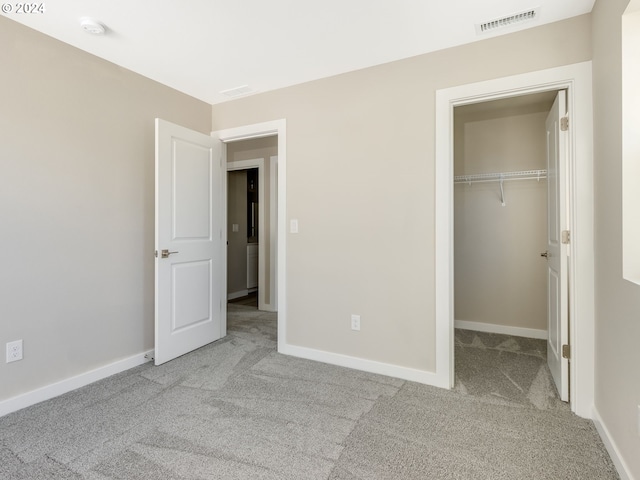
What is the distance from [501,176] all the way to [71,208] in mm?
3884

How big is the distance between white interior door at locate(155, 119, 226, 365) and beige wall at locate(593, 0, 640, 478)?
2.91m

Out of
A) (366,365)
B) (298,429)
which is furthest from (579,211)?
(298,429)

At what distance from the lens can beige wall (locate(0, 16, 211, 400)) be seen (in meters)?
2.13

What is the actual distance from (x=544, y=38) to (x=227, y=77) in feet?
7.51

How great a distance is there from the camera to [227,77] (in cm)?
289

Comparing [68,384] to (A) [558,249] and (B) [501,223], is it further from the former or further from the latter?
(B) [501,223]

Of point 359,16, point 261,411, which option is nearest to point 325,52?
point 359,16

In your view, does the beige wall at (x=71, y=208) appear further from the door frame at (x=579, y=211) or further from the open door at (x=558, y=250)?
the open door at (x=558, y=250)

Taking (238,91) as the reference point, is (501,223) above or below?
below

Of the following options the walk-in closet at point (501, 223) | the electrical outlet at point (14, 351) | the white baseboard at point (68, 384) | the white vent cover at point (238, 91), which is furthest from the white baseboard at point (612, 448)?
the white vent cover at point (238, 91)

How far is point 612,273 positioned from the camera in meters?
1.69

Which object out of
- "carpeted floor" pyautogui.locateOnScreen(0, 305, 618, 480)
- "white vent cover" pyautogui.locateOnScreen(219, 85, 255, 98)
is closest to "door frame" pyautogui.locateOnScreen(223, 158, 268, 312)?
"white vent cover" pyautogui.locateOnScreen(219, 85, 255, 98)

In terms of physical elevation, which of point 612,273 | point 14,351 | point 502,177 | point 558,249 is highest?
point 502,177

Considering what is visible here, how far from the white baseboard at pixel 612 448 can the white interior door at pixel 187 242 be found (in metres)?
2.92
